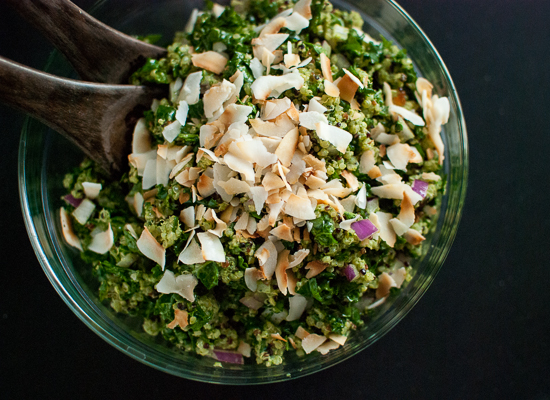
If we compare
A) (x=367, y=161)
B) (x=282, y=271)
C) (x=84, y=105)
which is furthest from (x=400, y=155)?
(x=84, y=105)

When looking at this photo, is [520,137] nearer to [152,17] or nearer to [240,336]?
[240,336]

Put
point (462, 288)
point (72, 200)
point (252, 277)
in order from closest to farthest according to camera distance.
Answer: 1. point (252, 277)
2. point (72, 200)
3. point (462, 288)

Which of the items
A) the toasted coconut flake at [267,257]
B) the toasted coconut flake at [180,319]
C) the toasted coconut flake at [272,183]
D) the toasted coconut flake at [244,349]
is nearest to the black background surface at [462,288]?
the toasted coconut flake at [244,349]

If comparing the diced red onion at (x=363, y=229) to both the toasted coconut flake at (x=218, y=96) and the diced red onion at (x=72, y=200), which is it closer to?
the toasted coconut flake at (x=218, y=96)

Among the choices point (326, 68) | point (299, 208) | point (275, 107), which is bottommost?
point (299, 208)

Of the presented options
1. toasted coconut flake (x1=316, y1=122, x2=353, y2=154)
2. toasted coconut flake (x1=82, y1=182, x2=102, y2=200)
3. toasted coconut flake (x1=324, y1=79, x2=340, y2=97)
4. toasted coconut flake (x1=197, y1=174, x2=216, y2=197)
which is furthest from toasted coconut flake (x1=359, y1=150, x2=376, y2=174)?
toasted coconut flake (x1=82, y1=182, x2=102, y2=200)

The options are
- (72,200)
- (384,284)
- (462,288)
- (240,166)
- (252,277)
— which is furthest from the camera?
(462,288)

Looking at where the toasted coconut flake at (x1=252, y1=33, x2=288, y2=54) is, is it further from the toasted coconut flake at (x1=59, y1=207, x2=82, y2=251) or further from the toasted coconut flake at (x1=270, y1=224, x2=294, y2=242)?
the toasted coconut flake at (x1=59, y1=207, x2=82, y2=251)

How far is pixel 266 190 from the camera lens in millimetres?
1421

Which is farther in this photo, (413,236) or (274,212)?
(413,236)

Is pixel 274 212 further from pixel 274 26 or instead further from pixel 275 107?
pixel 274 26

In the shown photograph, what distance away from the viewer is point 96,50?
173 centimetres

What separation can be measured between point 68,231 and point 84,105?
21.4 inches

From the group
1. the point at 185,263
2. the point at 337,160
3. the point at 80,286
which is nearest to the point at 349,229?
the point at 337,160
